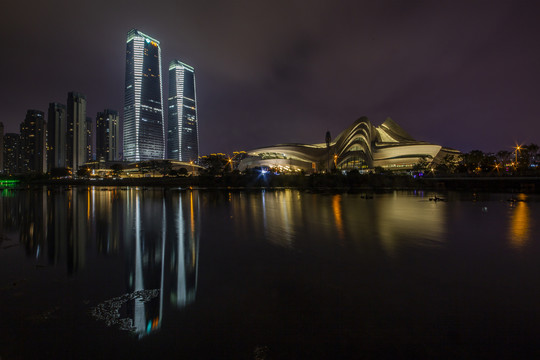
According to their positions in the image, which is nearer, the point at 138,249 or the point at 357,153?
the point at 138,249

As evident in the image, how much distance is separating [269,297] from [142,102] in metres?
182

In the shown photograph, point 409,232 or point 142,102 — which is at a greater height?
point 142,102

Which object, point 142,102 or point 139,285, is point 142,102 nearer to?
point 142,102

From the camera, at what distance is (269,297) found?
600 centimetres

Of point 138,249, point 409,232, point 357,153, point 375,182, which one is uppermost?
point 357,153

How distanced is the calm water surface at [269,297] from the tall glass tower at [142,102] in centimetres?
16891

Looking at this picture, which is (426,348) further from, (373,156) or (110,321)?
(373,156)

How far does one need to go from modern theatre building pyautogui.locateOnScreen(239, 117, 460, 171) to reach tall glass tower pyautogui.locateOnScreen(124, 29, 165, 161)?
261ft

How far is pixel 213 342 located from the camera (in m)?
4.33

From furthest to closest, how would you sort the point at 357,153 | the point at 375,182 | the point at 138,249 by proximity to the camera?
the point at 357,153 < the point at 375,182 < the point at 138,249

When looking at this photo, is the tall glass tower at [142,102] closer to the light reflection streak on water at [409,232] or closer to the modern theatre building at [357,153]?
the modern theatre building at [357,153]

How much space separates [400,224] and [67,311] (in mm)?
15507

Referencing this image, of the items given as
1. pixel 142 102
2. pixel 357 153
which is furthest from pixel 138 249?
pixel 142 102

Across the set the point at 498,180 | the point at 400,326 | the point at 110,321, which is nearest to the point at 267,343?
the point at 400,326
